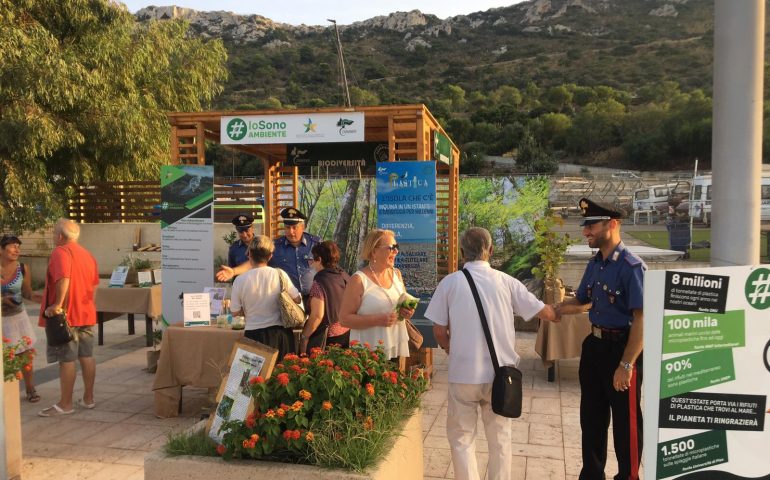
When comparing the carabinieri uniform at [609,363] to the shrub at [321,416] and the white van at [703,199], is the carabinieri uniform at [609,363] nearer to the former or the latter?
the shrub at [321,416]

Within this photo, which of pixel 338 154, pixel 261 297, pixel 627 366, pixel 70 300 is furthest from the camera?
pixel 338 154

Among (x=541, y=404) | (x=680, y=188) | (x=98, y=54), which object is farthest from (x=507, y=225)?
(x=98, y=54)

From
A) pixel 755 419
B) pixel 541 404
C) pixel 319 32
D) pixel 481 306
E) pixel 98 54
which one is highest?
pixel 319 32

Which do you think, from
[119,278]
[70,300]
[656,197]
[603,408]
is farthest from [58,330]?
[656,197]

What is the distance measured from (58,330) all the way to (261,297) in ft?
6.86

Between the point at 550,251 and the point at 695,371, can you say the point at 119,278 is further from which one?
the point at 695,371

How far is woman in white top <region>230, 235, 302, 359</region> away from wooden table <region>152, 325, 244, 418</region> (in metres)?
0.72

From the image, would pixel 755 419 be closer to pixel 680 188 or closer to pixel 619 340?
pixel 619 340

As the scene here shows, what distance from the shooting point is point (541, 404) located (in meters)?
5.73

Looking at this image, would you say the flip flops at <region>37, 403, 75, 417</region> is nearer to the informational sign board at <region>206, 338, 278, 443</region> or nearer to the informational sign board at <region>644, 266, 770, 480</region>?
the informational sign board at <region>206, 338, 278, 443</region>

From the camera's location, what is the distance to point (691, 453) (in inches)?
95.5

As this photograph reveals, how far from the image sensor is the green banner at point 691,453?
2.42m

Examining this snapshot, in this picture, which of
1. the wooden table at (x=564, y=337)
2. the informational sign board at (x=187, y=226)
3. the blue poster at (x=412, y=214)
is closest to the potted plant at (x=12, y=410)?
the informational sign board at (x=187, y=226)

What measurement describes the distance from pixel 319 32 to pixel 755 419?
103 m
